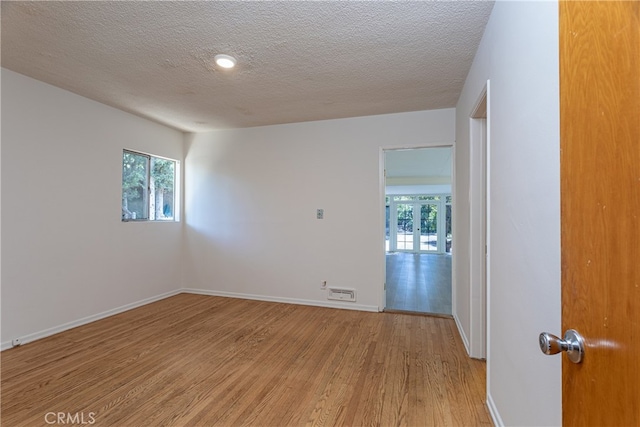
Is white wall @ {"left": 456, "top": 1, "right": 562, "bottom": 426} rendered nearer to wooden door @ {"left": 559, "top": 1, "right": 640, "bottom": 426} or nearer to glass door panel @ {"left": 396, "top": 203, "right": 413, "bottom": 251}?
wooden door @ {"left": 559, "top": 1, "right": 640, "bottom": 426}

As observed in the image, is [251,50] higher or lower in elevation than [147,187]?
higher

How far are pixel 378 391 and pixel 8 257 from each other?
337 cm

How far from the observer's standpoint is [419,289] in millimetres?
4977

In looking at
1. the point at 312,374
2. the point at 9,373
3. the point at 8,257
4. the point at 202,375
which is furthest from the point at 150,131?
the point at 312,374

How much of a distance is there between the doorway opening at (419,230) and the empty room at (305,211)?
21 centimetres

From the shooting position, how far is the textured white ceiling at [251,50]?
1842 mm

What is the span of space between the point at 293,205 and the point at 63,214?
256cm

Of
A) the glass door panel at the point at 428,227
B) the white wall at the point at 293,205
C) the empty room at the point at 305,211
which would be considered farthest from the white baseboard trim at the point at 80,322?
the glass door panel at the point at 428,227

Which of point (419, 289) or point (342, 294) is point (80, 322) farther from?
point (419, 289)

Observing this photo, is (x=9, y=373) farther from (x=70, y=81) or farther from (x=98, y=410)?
(x=70, y=81)

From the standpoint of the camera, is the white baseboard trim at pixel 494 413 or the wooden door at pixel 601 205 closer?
the wooden door at pixel 601 205

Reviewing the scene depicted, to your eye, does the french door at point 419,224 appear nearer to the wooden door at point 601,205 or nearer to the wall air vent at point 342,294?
the wall air vent at point 342,294

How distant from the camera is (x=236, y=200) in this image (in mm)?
4418

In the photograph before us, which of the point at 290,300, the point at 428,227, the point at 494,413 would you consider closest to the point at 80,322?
the point at 290,300
